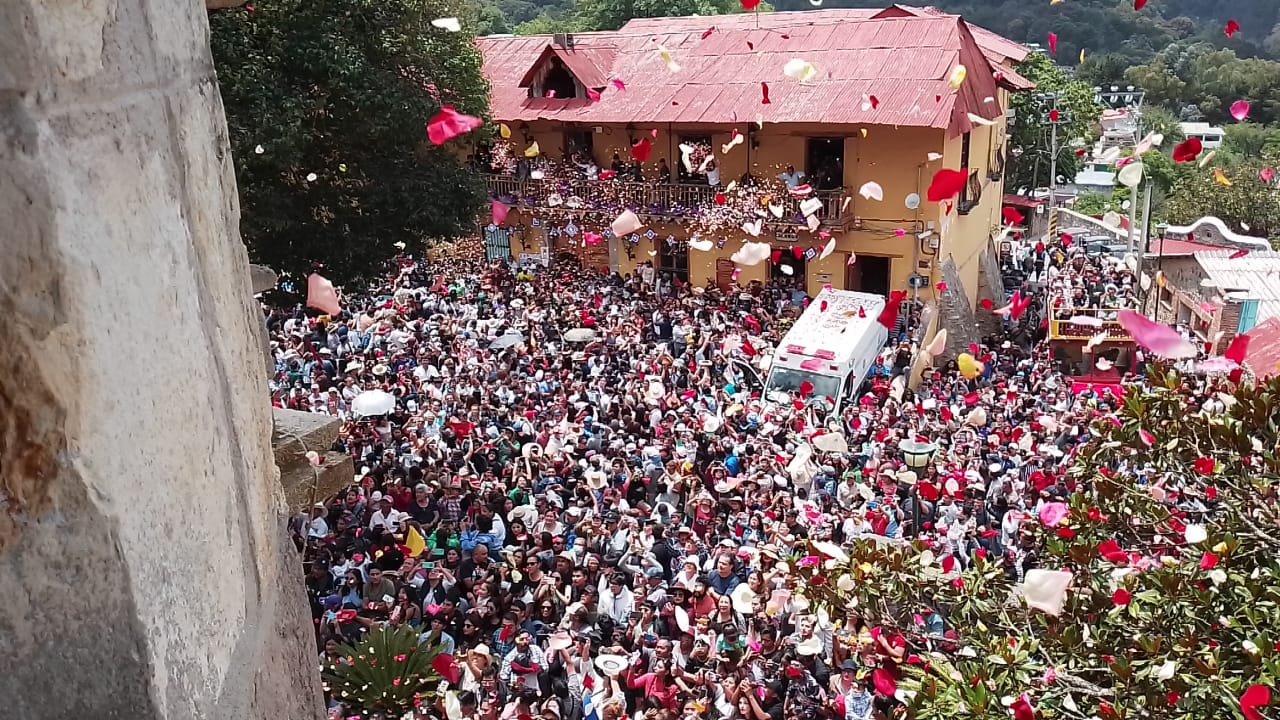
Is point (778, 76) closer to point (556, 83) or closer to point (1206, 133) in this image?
point (556, 83)

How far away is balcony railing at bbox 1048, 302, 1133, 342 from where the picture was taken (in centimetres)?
1738

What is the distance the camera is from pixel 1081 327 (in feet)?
58.2

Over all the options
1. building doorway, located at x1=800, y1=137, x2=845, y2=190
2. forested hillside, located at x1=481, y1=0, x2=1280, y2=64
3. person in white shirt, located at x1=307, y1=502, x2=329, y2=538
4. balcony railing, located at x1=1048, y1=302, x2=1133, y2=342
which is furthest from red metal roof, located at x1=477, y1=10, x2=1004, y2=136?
forested hillside, located at x1=481, y1=0, x2=1280, y2=64

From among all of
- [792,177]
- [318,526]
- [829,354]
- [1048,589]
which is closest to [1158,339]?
[1048,589]

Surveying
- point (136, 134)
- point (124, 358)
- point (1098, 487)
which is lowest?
point (1098, 487)

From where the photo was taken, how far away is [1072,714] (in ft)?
14.5

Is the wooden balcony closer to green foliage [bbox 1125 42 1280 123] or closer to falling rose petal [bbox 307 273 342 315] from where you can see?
falling rose petal [bbox 307 273 342 315]

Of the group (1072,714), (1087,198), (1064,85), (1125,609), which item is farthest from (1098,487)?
(1087,198)

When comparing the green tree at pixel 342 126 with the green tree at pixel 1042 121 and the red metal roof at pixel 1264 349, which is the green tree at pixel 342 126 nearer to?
A: the red metal roof at pixel 1264 349

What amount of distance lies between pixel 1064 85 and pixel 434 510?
2831cm

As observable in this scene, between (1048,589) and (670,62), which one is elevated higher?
(670,62)

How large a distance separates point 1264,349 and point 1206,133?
156 feet

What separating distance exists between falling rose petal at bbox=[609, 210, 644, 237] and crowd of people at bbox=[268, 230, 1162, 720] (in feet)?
6.65

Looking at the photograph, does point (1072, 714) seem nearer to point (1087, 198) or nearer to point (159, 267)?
point (159, 267)
